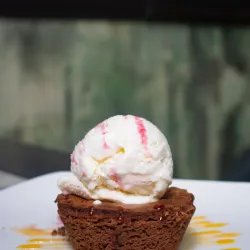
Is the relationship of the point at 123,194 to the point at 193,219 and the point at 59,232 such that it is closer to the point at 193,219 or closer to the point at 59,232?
the point at 59,232

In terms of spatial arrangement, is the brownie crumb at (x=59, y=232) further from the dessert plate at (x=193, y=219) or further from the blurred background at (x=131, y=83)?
the blurred background at (x=131, y=83)

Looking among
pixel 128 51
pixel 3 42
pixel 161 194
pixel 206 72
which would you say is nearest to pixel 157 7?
pixel 128 51

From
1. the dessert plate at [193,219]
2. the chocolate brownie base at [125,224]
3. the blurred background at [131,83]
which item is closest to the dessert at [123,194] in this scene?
the chocolate brownie base at [125,224]

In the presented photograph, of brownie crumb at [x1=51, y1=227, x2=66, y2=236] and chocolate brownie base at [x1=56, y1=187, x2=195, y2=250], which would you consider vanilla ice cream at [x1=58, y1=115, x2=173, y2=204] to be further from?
brownie crumb at [x1=51, y1=227, x2=66, y2=236]

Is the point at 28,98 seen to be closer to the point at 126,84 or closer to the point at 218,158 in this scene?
the point at 126,84

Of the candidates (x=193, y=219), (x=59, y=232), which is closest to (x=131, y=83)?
(x=193, y=219)

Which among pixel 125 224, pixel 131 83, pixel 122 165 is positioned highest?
pixel 131 83
